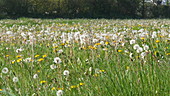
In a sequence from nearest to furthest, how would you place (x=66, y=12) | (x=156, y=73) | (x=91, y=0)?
(x=156, y=73) → (x=66, y=12) → (x=91, y=0)

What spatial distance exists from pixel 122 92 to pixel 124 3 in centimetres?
4803

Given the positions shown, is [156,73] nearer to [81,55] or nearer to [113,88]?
[113,88]

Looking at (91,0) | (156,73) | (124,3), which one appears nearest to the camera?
(156,73)

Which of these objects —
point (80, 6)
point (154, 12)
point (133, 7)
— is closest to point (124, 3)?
point (133, 7)

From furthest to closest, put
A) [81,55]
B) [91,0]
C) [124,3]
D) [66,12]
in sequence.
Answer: [124,3] → [91,0] → [66,12] → [81,55]

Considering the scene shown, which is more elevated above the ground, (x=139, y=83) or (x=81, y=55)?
(x=139, y=83)

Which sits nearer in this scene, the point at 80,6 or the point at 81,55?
the point at 81,55

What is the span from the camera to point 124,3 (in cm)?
4891

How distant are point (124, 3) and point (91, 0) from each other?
8.22 meters

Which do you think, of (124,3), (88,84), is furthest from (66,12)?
(88,84)

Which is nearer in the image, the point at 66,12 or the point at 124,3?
the point at 66,12

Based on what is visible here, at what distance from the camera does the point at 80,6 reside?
40281 millimetres

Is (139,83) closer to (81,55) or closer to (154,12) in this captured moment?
(81,55)

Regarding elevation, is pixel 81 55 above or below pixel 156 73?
below
